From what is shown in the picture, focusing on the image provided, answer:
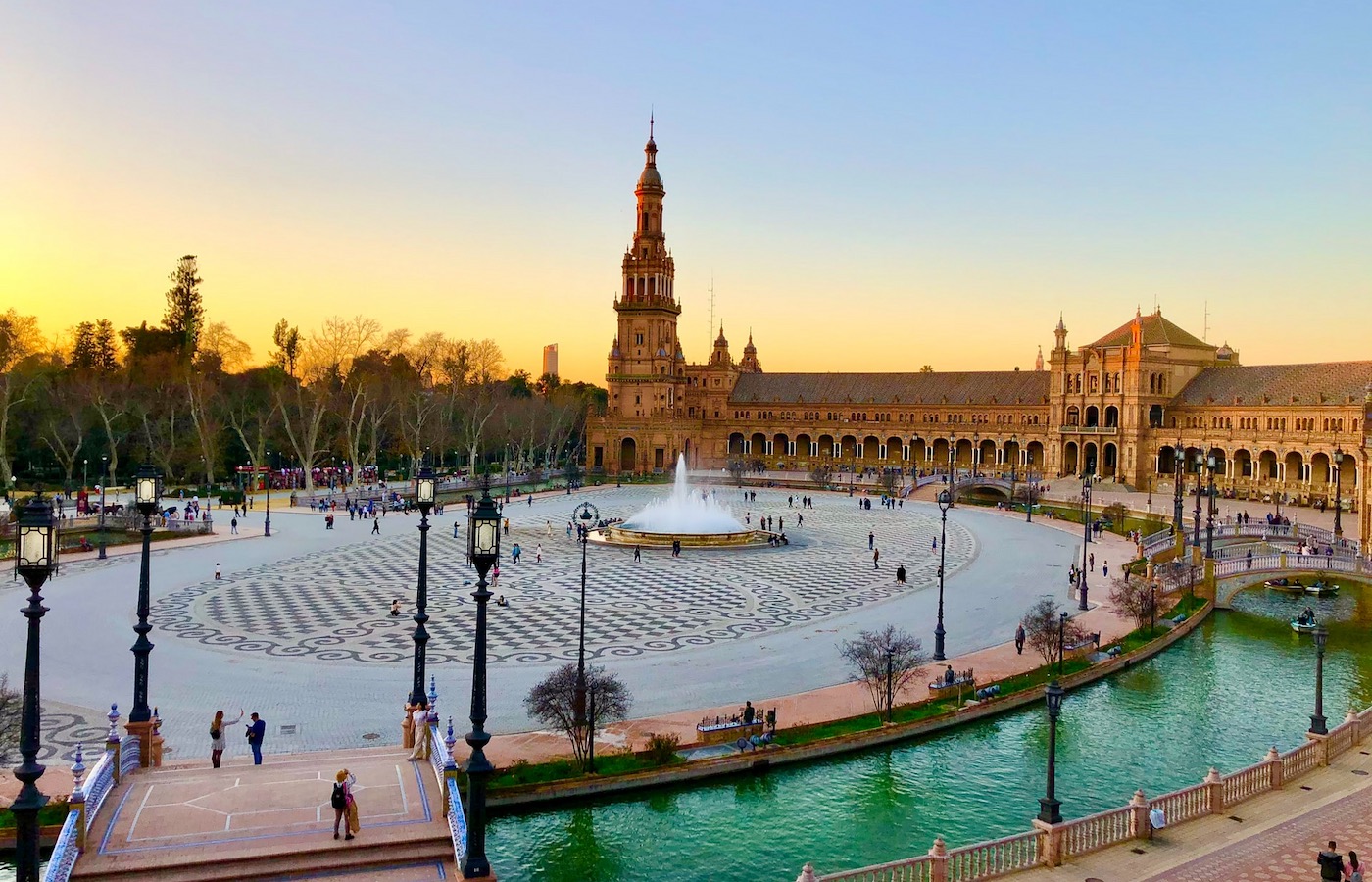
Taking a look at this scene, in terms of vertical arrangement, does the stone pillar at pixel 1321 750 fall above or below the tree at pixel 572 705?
below

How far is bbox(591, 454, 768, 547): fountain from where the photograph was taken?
50.1 m

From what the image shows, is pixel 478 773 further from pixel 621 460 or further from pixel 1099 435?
pixel 621 460

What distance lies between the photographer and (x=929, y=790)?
1908 centimetres

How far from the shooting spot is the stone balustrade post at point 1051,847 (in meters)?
14.5

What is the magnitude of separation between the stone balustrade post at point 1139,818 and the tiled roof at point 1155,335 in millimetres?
84096

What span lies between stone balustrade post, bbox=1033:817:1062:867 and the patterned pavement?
14.2 m

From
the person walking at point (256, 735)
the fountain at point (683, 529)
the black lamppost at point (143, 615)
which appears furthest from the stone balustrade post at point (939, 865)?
the fountain at point (683, 529)

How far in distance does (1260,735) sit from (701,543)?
3028 centimetres

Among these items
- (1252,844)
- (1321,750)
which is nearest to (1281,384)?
(1321,750)

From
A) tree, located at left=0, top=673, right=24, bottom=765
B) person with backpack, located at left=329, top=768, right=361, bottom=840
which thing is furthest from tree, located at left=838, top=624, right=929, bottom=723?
tree, located at left=0, top=673, right=24, bottom=765

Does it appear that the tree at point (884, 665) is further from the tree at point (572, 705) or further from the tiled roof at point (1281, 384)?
the tiled roof at point (1281, 384)

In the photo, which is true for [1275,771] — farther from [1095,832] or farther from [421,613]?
[421,613]

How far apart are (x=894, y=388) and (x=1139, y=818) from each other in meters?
100

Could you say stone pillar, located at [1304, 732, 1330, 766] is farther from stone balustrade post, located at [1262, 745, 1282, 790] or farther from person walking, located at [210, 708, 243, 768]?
person walking, located at [210, 708, 243, 768]
